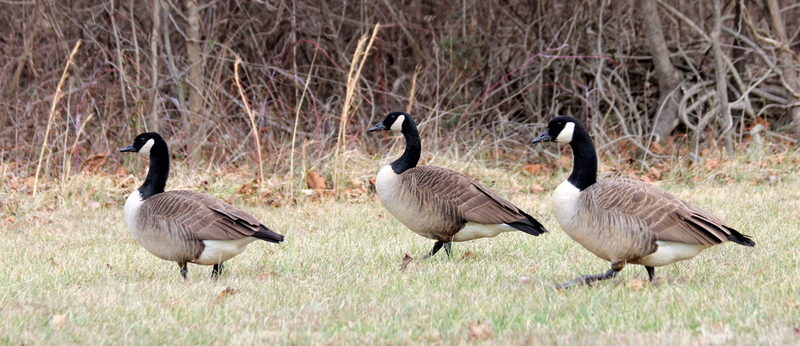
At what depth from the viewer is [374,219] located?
788 centimetres

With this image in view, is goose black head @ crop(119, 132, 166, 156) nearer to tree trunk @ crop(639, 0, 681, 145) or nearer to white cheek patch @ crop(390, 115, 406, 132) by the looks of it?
white cheek patch @ crop(390, 115, 406, 132)

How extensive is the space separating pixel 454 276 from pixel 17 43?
1071 centimetres

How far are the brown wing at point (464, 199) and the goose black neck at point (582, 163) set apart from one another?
823mm

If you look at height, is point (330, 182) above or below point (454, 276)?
below

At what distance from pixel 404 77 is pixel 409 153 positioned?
25.4ft

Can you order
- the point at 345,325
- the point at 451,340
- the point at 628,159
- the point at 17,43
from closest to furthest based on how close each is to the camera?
the point at 451,340, the point at 345,325, the point at 628,159, the point at 17,43

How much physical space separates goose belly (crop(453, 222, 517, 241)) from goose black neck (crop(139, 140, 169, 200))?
2.13 m

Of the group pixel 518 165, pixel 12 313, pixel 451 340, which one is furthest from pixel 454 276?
pixel 518 165

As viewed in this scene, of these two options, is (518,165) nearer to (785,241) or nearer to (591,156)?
(785,241)

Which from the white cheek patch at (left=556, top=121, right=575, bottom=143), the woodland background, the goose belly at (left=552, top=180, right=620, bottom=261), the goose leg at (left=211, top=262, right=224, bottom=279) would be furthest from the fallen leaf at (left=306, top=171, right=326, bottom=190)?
the goose belly at (left=552, top=180, right=620, bottom=261)

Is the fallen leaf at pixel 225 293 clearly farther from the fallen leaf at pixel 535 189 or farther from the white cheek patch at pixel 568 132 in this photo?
the fallen leaf at pixel 535 189

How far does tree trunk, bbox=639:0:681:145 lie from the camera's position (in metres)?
11.5

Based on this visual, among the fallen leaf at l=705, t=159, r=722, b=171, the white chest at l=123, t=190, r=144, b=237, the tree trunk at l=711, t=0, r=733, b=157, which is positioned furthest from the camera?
the tree trunk at l=711, t=0, r=733, b=157

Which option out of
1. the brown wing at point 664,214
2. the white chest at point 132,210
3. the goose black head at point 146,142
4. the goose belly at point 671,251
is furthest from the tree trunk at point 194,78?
the goose belly at point 671,251
